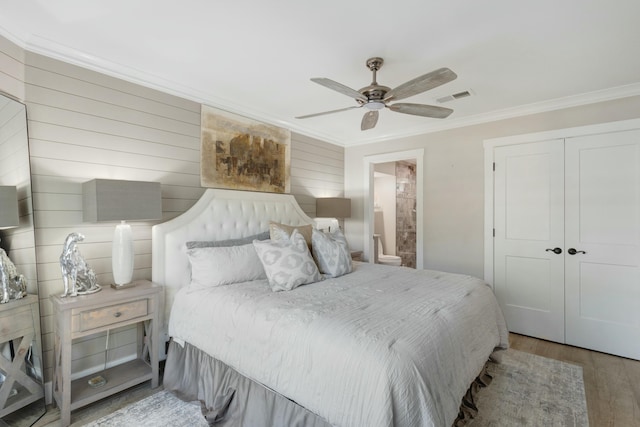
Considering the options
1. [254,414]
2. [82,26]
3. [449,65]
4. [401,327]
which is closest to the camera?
[401,327]

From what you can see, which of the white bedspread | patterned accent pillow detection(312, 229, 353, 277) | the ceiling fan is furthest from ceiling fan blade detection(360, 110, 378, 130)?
the white bedspread

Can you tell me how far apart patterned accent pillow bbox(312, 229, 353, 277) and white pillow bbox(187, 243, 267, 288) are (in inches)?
21.5

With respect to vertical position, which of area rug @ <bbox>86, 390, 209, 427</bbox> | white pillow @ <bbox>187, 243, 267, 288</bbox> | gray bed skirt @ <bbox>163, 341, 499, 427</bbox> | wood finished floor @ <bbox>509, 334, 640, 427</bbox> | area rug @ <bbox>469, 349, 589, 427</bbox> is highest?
white pillow @ <bbox>187, 243, 267, 288</bbox>

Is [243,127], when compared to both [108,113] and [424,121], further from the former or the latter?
[424,121]

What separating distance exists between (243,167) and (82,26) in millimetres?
1754

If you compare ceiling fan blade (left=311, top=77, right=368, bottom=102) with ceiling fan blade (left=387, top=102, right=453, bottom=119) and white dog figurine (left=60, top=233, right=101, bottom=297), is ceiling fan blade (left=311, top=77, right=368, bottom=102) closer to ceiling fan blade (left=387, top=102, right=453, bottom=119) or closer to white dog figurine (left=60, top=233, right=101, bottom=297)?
ceiling fan blade (left=387, top=102, right=453, bottom=119)

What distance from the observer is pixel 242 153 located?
134 inches

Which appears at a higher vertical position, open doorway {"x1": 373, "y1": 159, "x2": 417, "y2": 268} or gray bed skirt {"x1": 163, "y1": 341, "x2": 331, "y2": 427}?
open doorway {"x1": 373, "y1": 159, "x2": 417, "y2": 268}

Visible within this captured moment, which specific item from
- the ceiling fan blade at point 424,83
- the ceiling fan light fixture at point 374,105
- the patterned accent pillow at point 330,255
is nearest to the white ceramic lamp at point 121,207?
the patterned accent pillow at point 330,255

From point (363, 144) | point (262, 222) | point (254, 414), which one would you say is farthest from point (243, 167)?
point (254, 414)

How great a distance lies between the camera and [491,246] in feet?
11.8

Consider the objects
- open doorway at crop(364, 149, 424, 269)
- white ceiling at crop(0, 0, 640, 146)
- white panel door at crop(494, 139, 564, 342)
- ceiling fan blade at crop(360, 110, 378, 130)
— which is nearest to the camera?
white ceiling at crop(0, 0, 640, 146)

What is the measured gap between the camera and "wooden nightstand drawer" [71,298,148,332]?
1.96m

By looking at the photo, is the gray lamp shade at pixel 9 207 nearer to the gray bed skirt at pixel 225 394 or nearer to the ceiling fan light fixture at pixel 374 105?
the gray bed skirt at pixel 225 394
